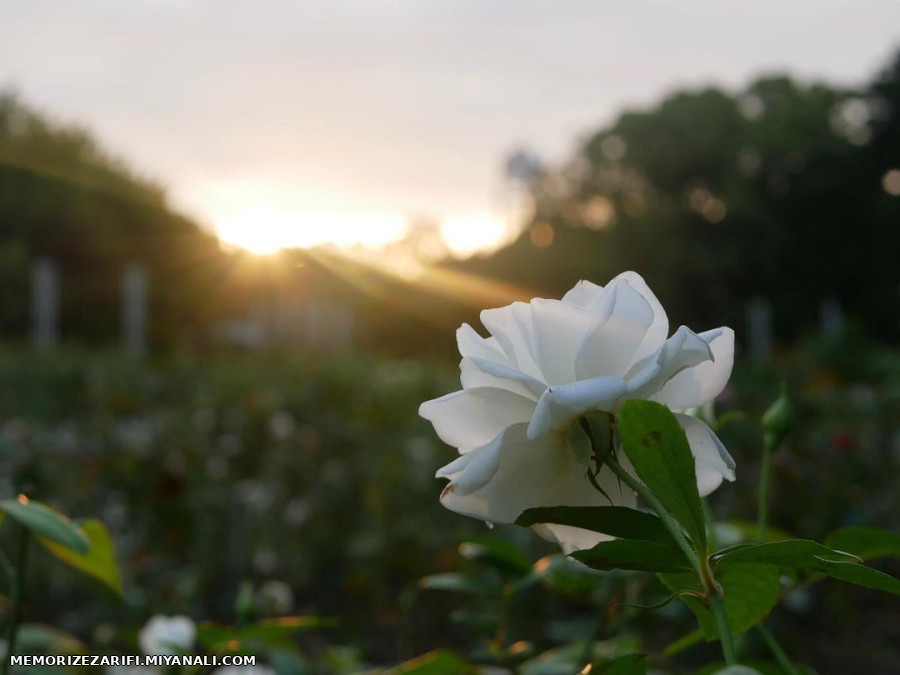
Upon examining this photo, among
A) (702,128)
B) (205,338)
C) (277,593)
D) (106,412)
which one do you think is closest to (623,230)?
(702,128)

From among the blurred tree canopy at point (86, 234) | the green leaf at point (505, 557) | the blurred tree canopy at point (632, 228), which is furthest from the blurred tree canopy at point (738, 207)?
the green leaf at point (505, 557)

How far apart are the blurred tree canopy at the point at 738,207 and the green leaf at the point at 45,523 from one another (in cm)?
1717

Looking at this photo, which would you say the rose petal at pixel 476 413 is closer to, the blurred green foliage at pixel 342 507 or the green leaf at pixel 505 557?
the green leaf at pixel 505 557

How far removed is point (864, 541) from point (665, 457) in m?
0.27

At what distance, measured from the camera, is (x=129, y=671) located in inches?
44.9

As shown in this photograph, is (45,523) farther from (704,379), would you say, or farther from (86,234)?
(86,234)

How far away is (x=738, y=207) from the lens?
64.3 ft

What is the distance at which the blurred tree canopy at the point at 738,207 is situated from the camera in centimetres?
1842

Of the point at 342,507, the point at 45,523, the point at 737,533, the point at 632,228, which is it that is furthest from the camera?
the point at 632,228

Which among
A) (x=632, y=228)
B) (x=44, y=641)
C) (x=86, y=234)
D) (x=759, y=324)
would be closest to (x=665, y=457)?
(x=44, y=641)

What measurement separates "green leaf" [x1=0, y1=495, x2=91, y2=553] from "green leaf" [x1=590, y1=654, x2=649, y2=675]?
256mm

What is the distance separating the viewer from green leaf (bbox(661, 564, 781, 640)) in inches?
14.5

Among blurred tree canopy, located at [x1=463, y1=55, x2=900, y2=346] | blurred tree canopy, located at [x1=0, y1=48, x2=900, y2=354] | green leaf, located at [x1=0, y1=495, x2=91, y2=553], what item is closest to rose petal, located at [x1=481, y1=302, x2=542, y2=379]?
green leaf, located at [x1=0, y1=495, x2=91, y2=553]

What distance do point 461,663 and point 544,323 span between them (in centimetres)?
30
